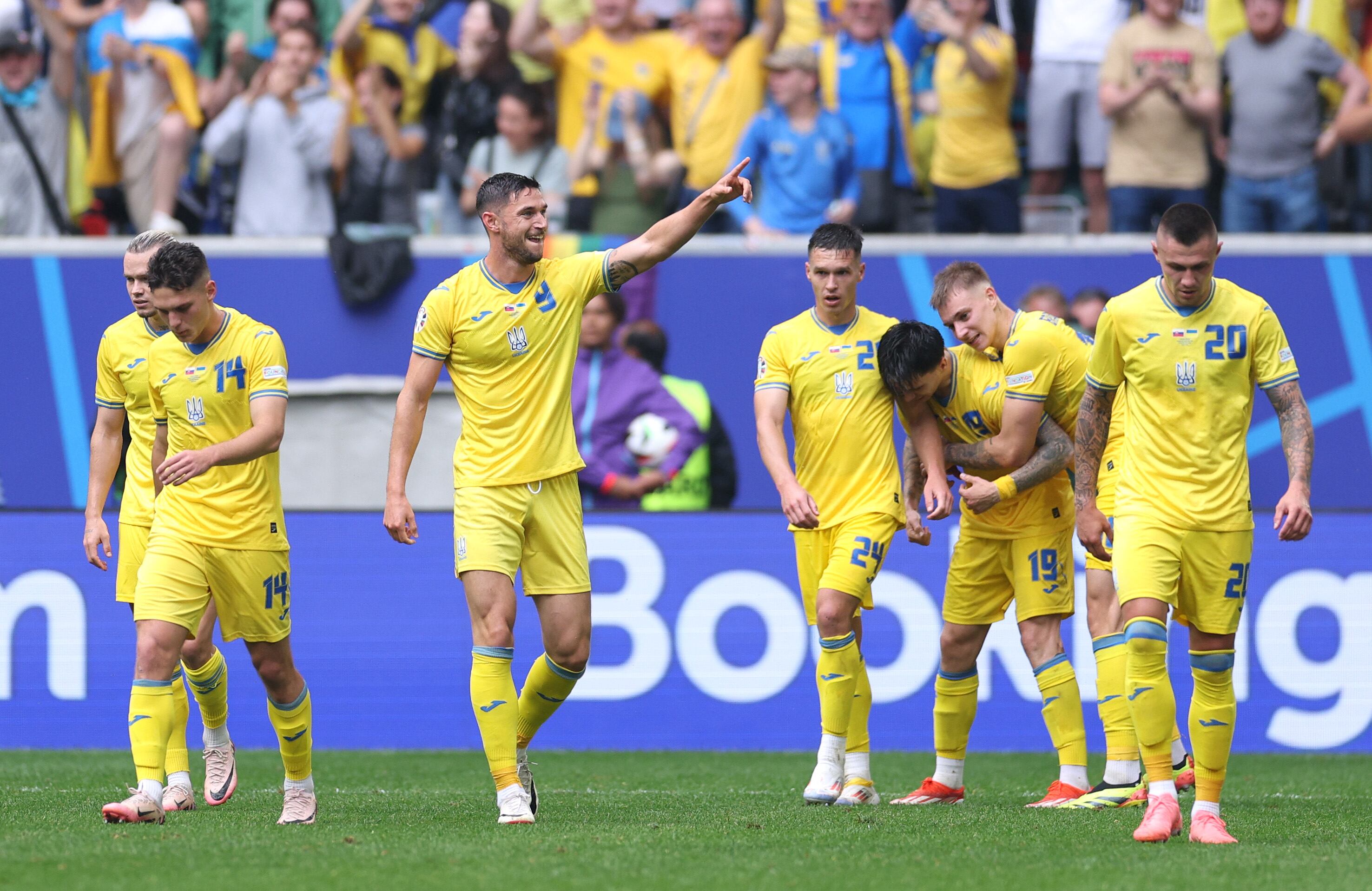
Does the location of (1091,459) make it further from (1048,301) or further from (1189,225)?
(1048,301)

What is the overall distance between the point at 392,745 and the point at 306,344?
3.89 meters

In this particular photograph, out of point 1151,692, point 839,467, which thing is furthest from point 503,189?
point 1151,692

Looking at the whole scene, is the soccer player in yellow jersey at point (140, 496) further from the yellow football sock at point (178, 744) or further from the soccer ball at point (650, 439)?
the soccer ball at point (650, 439)

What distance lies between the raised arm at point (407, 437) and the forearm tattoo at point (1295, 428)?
3397 mm

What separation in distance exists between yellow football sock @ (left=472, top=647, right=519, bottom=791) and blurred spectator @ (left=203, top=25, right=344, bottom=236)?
7.68m

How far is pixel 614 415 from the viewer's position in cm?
1267

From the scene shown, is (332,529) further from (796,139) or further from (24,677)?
(796,139)

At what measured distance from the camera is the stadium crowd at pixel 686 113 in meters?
13.3

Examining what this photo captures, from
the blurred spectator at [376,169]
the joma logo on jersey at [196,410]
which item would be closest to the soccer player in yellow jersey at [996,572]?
the joma logo on jersey at [196,410]

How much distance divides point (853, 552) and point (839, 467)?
0.44m

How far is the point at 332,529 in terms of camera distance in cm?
1156

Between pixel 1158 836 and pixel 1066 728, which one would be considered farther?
pixel 1066 728

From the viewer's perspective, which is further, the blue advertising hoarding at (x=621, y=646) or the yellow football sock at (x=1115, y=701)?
the blue advertising hoarding at (x=621, y=646)

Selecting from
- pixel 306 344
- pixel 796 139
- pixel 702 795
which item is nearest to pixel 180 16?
pixel 306 344
